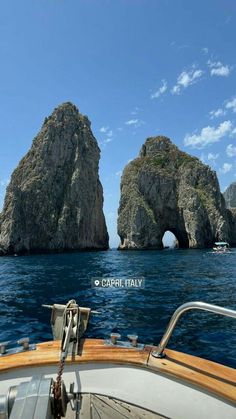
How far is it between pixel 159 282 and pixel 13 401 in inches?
957

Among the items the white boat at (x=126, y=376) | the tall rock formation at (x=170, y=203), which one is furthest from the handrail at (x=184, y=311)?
the tall rock formation at (x=170, y=203)

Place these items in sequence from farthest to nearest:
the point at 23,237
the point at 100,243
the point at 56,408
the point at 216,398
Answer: the point at 100,243
the point at 23,237
the point at 216,398
the point at 56,408

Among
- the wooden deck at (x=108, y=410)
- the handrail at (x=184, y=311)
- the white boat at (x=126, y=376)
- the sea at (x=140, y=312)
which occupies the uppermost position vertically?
the handrail at (x=184, y=311)

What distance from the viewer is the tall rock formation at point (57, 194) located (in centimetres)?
9912

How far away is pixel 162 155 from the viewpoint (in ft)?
421

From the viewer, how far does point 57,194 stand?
109250mm

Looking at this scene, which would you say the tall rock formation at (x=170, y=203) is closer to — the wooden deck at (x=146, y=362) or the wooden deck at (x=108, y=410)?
the wooden deck at (x=146, y=362)

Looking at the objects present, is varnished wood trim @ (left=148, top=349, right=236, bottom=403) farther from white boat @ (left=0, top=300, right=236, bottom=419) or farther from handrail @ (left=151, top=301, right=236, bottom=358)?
handrail @ (left=151, top=301, right=236, bottom=358)

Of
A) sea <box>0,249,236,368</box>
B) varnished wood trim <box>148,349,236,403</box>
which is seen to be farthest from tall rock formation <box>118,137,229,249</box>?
varnished wood trim <box>148,349,236,403</box>

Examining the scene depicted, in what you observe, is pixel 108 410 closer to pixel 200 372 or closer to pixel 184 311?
pixel 200 372

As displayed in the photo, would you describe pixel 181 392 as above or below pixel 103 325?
above

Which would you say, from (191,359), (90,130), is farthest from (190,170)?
(191,359)

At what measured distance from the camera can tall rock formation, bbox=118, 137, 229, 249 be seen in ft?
343

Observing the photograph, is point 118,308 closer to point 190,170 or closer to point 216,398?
point 216,398
